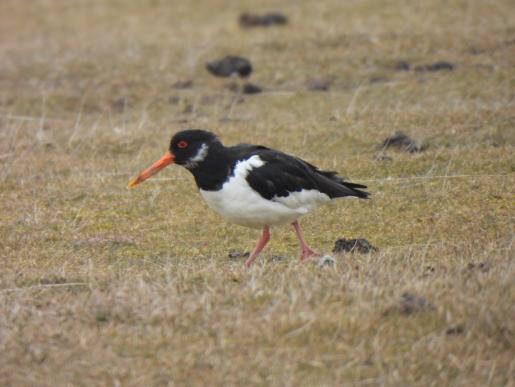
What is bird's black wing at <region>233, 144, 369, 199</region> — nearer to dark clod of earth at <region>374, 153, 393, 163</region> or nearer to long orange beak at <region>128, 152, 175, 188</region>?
long orange beak at <region>128, 152, 175, 188</region>

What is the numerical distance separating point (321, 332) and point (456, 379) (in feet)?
3.04

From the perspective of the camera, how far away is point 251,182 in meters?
8.04

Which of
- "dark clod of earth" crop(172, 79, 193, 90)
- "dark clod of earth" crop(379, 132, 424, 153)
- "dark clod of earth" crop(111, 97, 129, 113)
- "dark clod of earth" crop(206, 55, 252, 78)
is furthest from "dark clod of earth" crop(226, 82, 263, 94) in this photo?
"dark clod of earth" crop(379, 132, 424, 153)

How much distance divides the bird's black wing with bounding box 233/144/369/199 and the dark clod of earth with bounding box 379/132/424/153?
275cm

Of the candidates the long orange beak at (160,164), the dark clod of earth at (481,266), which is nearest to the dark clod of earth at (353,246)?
the dark clod of earth at (481,266)

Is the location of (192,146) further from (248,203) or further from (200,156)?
(248,203)

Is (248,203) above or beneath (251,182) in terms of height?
beneath

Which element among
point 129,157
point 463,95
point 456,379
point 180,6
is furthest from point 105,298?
point 180,6

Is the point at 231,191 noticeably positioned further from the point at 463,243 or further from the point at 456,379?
the point at 456,379

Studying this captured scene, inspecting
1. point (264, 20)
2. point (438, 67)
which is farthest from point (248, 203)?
point (264, 20)

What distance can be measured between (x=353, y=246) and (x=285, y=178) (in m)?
0.93

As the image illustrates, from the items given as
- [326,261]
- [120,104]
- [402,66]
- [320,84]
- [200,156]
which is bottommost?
[120,104]

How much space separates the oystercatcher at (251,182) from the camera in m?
8.03

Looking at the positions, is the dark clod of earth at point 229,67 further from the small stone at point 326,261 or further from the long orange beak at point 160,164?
the small stone at point 326,261
